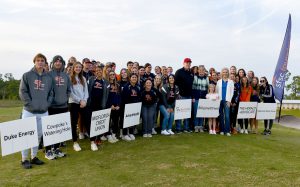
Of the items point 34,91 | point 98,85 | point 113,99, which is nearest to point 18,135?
point 34,91

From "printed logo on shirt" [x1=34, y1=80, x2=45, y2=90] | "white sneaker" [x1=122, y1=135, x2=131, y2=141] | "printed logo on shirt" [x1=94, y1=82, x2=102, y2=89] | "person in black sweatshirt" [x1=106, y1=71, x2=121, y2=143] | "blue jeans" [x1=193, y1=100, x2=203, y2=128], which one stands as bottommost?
"white sneaker" [x1=122, y1=135, x2=131, y2=141]

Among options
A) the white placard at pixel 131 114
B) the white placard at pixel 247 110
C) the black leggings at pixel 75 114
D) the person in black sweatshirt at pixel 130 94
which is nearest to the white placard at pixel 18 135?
the black leggings at pixel 75 114

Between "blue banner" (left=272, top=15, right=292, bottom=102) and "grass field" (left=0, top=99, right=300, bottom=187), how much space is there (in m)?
7.03

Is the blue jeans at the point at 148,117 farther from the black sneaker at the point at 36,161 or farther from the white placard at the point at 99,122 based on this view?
the black sneaker at the point at 36,161

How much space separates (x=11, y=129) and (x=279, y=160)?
6661mm

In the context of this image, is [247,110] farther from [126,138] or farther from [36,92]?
[36,92]

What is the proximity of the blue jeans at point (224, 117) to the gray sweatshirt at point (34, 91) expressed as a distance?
681cm

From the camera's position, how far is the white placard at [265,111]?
12.8 metres

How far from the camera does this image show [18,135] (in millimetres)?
7199

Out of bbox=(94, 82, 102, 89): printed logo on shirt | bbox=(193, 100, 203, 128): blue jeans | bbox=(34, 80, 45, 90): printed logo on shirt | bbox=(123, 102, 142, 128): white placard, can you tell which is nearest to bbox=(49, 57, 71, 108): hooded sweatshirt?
bbox=(34, 80, 45, 90): printed logo on shirt

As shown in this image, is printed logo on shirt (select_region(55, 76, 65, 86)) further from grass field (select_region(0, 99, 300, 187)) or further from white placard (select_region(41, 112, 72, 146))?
grass field (select_region(0, 99, 300, 187))

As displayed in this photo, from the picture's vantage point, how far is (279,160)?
27.1 feet

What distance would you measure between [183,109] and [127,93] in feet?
7.46

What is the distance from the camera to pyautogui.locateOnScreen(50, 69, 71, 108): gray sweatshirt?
26.6 feet
